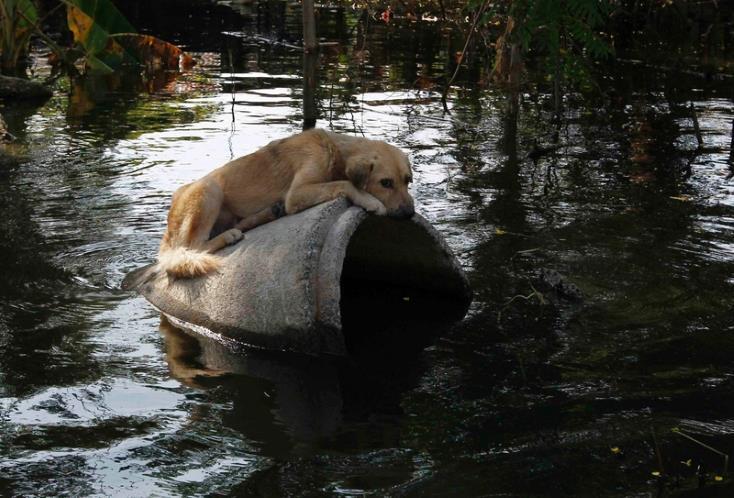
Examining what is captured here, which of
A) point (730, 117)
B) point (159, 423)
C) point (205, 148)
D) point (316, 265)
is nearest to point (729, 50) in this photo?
point (730, 117)

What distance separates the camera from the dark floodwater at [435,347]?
5.31 meters

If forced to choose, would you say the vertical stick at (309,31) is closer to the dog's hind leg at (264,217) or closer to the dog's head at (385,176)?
the dog's hind leg at (264,217)

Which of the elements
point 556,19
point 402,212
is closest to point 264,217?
point 402,212

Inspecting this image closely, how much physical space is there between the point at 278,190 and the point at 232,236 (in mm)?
561

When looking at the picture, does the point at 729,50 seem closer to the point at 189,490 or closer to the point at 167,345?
the point at 167,345

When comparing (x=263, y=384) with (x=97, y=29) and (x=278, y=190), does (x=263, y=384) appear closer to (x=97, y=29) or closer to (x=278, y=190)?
(x=278, y=190)

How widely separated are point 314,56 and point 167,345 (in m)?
6.25

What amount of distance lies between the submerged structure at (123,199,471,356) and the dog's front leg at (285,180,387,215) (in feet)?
0.25

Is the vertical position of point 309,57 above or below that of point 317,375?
above

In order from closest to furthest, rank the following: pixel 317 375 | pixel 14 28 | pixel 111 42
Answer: pixel 317 375 < pixel 14 28 < pixel 111 42

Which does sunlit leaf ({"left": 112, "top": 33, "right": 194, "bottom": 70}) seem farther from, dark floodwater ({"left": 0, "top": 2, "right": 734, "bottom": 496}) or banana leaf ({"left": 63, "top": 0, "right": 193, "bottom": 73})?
dark floodwater ({"left": 0, "top": 2, "right": 734, "bottom": 496})

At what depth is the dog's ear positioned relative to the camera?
7.58m

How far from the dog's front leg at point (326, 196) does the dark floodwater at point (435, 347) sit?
96 centimetres

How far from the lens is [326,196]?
7.58 m
